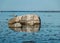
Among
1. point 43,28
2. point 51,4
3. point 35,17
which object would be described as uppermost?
point 51,4

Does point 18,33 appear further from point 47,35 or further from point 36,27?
point 47,35

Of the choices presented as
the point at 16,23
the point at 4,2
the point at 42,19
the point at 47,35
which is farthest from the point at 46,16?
the point at 4,2

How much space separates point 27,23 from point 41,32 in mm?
228

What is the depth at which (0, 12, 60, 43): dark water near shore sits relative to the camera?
88.1 inches

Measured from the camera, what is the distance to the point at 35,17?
226 centimetres

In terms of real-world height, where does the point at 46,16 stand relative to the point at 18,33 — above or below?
above

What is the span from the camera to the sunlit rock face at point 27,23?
225cm

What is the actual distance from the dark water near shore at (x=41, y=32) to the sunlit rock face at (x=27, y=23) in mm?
50

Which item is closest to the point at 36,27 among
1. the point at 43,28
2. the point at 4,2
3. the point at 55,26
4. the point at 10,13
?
the point at 43,28

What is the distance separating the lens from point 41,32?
88.5 inches

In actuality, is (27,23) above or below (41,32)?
above

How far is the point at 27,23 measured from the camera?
2256 millimetres

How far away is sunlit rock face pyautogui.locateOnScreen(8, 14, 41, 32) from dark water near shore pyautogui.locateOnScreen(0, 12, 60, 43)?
5 centimetres

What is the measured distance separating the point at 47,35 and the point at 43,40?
87mm
